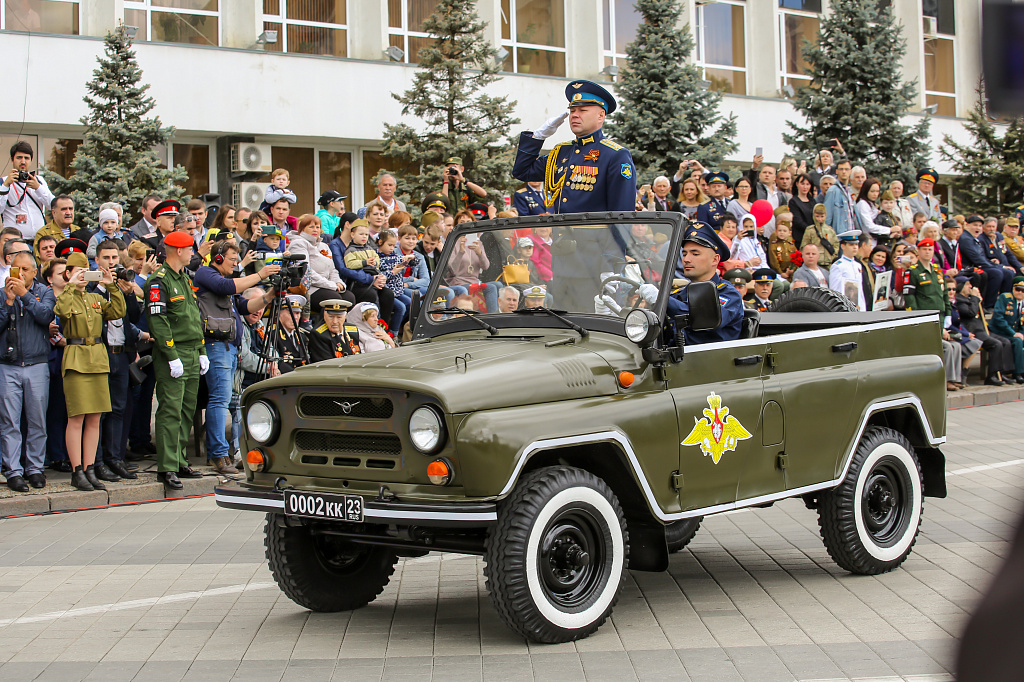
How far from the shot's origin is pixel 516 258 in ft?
23.1

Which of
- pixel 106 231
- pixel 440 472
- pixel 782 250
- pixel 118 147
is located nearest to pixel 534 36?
pixel 782 250

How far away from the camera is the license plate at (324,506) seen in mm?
5762

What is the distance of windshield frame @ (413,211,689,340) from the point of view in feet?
21.6

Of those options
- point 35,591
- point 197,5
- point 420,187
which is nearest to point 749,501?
point 35,591

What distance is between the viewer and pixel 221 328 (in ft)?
37.9

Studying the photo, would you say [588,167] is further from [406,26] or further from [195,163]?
[406,26]

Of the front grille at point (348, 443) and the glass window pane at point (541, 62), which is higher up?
the glass window pane at point (541, 62)

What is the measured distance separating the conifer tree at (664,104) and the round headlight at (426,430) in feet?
58.0

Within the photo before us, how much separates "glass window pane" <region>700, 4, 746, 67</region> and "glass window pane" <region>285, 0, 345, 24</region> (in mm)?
10612

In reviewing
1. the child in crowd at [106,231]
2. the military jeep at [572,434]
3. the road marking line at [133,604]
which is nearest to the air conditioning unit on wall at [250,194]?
the child in crowd at [106,231]

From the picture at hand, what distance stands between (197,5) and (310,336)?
1399cm

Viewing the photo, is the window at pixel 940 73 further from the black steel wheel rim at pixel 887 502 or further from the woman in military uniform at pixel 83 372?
the black steel wheel rim at pixel 887 502

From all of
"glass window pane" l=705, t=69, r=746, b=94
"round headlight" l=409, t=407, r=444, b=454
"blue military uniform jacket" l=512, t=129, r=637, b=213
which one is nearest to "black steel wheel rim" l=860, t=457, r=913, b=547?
"blue military uniform jacket" l=512, t=129, r=637, b=213

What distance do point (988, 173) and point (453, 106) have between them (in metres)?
14.4
